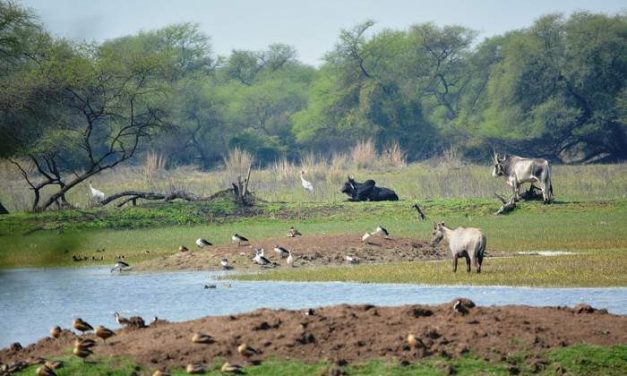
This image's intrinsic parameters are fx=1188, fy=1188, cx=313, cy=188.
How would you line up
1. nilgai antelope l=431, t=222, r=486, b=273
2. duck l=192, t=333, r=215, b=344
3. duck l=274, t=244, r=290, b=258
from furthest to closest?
duck l=274, t=244, r=290, b=258 < nilgai antelope l=431, t=222, r=486, b=273 < duck l=192, t=333, r=215, b=344

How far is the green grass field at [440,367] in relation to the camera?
11492 millimetres

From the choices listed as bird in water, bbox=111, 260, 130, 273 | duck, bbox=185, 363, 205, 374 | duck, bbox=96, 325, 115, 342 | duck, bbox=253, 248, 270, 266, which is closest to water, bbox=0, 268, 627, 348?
bird in water, bbox=111, 260, 130, 273

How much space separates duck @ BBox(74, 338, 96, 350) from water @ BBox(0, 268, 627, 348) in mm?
3381

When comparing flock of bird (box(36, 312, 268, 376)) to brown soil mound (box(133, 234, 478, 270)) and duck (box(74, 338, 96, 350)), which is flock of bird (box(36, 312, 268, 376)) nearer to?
Answer: duck (box(74, 338, 96, 350))

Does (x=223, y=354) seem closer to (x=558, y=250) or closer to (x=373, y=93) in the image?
(x=558, y=250)

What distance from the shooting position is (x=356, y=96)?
64438mm

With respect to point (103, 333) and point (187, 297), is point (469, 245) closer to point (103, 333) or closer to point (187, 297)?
point (187, 297)

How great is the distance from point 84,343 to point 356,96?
173 feet

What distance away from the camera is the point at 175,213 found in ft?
108

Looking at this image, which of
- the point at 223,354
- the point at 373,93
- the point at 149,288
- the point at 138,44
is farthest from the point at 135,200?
the point at 138,44

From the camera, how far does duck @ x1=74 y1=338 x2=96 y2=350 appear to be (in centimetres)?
1196

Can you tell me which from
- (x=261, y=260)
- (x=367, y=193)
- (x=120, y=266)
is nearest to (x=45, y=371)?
(x=261, y=260)

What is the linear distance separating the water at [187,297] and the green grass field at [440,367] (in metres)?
3.89

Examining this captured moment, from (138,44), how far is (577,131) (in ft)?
92.8
